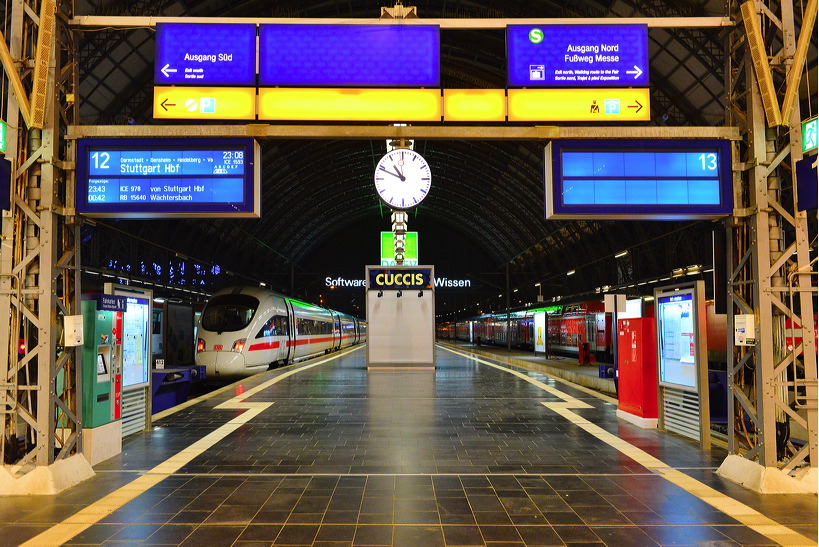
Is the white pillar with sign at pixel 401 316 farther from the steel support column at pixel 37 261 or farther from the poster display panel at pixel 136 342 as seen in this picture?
the steel support column at pixel 37 261

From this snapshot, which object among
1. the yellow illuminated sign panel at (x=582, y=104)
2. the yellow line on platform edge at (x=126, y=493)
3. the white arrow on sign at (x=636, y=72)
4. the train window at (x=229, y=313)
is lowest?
the yellow line on platform edge at (x=126, y=493)

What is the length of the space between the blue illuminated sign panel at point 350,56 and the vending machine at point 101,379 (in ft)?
11.3

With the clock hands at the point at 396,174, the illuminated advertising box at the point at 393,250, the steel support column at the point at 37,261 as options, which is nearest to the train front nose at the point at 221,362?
the clock hands at the point at 396,174

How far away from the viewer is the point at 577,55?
22.3 feet

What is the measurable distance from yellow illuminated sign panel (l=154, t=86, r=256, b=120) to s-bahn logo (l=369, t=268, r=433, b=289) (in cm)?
1417

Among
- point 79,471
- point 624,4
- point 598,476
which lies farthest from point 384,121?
point 624,4

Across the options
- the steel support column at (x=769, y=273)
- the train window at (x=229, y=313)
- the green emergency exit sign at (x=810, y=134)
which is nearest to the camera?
the green emergency exit sign at (x=810, y=134)

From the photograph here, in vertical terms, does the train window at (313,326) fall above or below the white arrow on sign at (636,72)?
below

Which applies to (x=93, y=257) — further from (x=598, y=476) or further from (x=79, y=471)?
(x=598, y=476)

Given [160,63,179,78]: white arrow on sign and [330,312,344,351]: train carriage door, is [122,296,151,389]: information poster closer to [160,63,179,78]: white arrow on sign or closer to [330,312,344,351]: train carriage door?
[160,63,179,78]: white arrow on sign

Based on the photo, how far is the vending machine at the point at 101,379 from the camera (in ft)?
23.8

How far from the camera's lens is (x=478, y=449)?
26.2 ft

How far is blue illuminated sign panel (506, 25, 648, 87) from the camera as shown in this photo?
6.75m

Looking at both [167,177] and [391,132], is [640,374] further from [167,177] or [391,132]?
[167,177]
